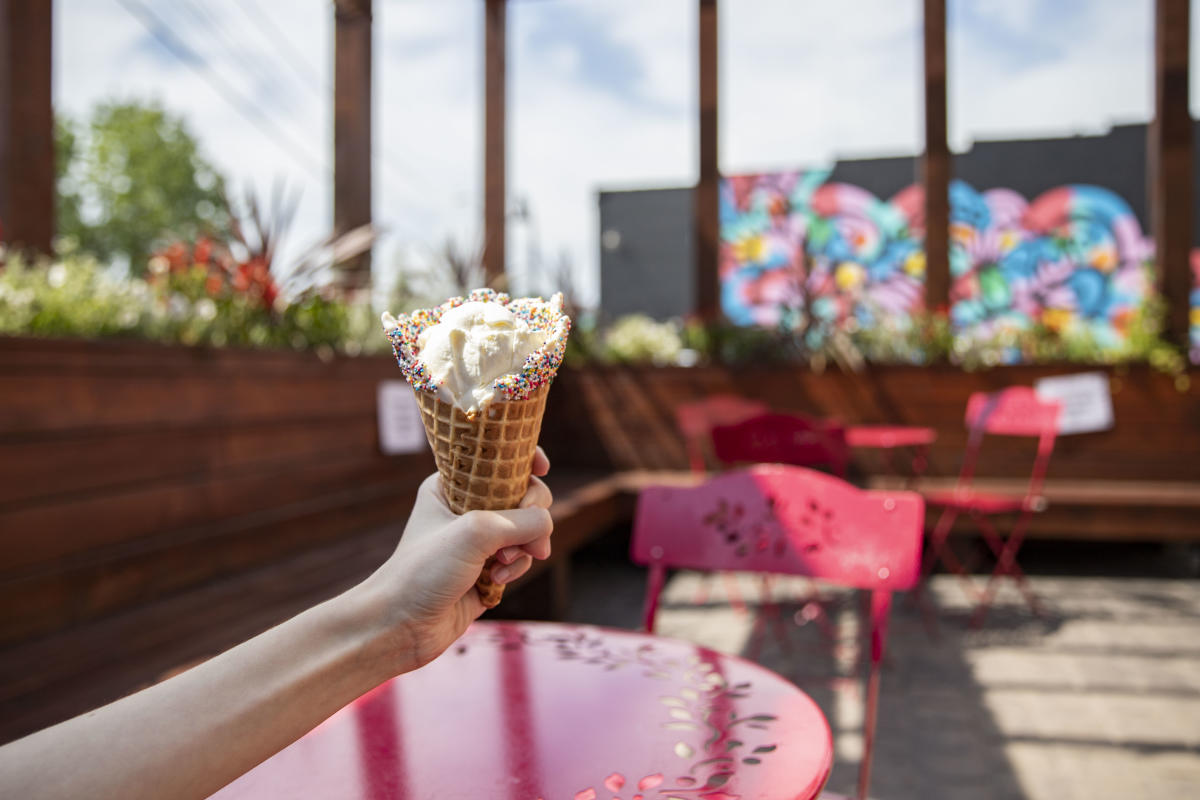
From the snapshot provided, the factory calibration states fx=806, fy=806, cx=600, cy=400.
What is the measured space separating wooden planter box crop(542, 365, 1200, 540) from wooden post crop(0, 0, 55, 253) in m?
3.25

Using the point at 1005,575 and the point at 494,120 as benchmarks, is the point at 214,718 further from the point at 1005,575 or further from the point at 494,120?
the point at 494,120

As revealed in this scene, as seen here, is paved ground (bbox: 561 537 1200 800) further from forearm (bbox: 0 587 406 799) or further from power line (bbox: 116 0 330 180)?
power line (bbox: 116 0 330 180)

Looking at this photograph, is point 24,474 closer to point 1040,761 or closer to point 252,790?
point 252,790

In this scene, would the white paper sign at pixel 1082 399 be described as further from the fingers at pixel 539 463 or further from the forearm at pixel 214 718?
the forearm at pixel 214 718

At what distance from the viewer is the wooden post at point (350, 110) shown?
5.11 meters

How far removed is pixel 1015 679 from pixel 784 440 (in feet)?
3.95

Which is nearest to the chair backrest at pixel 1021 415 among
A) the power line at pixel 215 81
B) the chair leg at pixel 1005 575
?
the chair leg at pixel 1005 575

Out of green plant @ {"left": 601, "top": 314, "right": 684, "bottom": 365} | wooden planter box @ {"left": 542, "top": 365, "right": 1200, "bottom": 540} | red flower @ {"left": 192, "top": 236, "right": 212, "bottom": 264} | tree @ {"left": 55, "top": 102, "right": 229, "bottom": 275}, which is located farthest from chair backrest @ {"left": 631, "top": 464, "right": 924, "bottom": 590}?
tree @ {"left": 55, "top": 102, "right": 229, "bottom": 275}

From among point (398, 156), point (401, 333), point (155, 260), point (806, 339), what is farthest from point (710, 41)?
point (398, 156)

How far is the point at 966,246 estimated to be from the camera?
1262 cm

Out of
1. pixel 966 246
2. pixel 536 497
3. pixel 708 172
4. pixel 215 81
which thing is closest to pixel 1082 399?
pixel 708 172

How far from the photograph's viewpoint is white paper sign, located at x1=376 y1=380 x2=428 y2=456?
376cm

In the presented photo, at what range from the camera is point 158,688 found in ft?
1.74

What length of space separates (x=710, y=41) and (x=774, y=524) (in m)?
5.63
